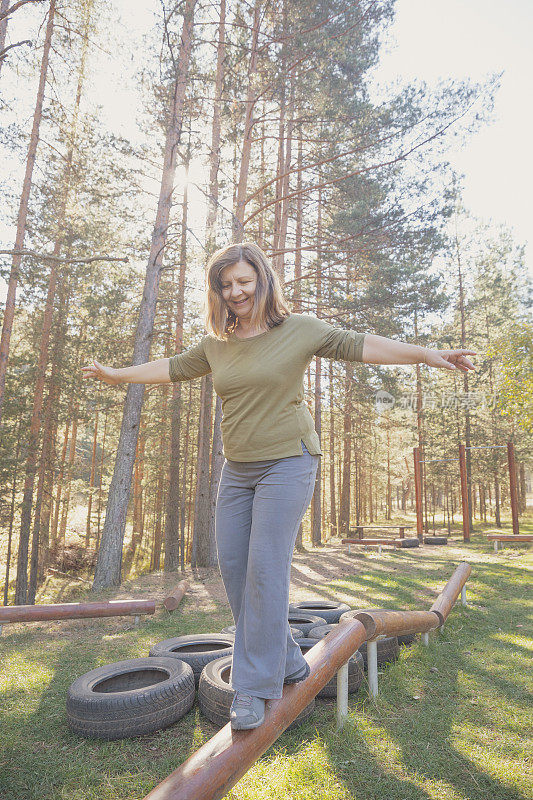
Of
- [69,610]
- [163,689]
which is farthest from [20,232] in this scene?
[163,689]

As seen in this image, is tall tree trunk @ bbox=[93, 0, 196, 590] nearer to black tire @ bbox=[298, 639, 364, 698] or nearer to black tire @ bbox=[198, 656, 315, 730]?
black tire @ bbox=[198, 656, 315, 730]

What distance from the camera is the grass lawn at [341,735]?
2.67m

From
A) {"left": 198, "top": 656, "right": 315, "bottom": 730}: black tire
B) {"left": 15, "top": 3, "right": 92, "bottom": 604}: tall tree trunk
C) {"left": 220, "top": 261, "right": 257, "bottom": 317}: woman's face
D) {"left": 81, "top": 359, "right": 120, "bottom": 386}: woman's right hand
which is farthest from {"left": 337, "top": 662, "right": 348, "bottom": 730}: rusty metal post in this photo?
{"left": 15, "top": 3, "right": 92, "bottom": 604}: tall tree trunk

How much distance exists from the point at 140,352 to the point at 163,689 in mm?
7768

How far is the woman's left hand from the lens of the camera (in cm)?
227

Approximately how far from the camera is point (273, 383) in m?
2.18

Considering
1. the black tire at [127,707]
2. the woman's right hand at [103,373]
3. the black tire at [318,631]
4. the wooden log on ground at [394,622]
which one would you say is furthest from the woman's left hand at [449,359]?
the black tire at [318,631]

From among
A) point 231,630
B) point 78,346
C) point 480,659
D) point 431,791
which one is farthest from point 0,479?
point 431,791

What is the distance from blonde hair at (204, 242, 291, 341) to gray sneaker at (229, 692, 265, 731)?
160 centimetres

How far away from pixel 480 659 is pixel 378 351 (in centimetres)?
423

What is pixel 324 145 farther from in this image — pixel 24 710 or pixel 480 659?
pixel 24 710

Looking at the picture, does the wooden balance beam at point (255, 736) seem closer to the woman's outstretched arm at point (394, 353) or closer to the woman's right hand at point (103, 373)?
the woman's outstretched arm at point (394, 353)

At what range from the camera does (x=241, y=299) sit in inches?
91.4

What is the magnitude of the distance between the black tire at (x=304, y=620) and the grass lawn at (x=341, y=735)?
2.62 feet
